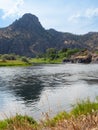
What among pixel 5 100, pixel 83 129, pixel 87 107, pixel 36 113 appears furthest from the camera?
pixel 5 100

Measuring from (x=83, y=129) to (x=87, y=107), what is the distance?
8441 millimetres

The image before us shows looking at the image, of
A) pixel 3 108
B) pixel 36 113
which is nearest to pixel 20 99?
pixel 3 108

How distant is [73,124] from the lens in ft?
19.4

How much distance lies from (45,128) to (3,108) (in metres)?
33.2

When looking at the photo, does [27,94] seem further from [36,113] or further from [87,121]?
[87,121]

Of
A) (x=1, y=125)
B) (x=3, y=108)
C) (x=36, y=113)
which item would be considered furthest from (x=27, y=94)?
(x=1, y=125)

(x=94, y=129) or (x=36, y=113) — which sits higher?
(x=94, y=129)

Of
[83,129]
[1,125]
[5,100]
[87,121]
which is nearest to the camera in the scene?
[83,129]


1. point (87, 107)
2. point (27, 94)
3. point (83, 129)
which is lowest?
point (27, 94)

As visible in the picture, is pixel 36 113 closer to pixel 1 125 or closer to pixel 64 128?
pixel 1 125

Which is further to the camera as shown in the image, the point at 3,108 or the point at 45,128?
the point at 3,108

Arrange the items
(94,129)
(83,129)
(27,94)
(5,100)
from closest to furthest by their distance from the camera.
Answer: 1. (94,129)
2. (83,129)
3. (5,100)
4. (27,94)

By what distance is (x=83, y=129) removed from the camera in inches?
243

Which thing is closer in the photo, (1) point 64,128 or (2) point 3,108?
(1) point 64,128
